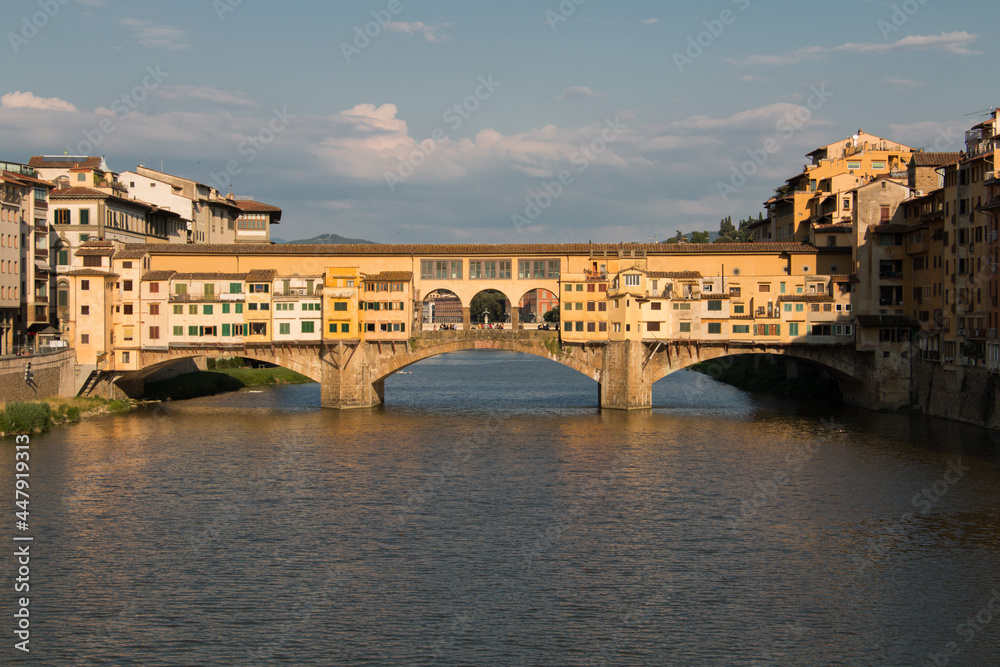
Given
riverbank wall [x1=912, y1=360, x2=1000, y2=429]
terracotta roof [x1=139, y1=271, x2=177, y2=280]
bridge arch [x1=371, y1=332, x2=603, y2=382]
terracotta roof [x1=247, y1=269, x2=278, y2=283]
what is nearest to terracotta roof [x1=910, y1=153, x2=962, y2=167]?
riverbank wall [x1=912, y1=360, x2=1000, y2=429]

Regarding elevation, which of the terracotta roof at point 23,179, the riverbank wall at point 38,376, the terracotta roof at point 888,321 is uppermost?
the terracotta roof at point 23,179

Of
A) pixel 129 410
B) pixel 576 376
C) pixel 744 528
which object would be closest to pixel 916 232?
pixel 744 528

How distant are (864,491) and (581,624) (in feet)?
67.8

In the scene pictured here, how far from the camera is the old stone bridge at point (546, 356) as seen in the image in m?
71.9

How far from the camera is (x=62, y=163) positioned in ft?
312

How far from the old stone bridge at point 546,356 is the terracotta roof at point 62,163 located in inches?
1147

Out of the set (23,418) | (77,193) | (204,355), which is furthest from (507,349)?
(77,193)

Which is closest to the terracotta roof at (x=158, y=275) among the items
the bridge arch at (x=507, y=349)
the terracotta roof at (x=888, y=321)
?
the bridge arch at (x=507, y=349)

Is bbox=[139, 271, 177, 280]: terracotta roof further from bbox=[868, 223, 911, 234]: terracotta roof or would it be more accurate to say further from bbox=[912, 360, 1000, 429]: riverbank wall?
bbox=[912, 360, 1000, 429]: riverbank wall

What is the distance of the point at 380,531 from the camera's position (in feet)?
124

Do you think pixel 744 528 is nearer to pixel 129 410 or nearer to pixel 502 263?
pixel 502 263

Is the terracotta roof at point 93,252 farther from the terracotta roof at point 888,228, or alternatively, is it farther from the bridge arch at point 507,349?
the terracotta roof at point 888,228

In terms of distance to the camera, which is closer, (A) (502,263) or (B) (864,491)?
(B) (864,491)

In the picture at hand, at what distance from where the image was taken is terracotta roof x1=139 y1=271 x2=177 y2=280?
244ft
